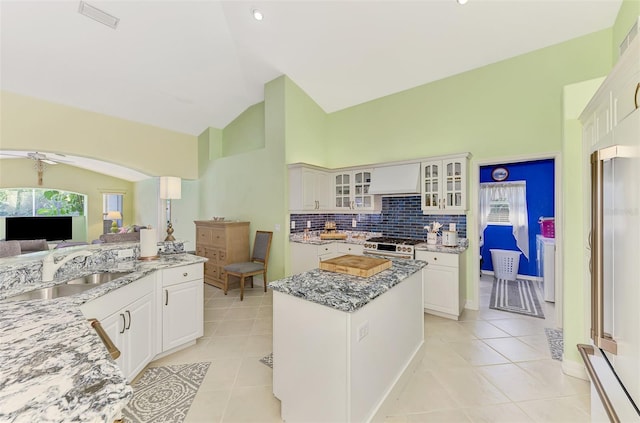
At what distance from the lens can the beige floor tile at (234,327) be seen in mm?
2963

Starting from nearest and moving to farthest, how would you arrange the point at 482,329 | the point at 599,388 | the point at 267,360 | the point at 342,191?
the point at 599,388
the point at 267,360
the point at 482,329
the point at 342,191

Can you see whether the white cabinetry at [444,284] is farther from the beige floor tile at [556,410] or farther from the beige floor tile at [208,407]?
the beige floor tile at [208,407]

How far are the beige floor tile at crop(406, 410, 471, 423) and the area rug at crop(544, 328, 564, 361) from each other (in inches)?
54.8

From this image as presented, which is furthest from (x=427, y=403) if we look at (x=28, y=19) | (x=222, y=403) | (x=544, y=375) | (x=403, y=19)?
(x=28, y=19)

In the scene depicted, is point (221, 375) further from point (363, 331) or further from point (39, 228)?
point (39, 228)

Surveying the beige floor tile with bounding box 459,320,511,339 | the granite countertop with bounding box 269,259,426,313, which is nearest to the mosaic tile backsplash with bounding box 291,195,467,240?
the beige floor tile with bounding box 459,320,511,339

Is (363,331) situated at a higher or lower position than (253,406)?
higher

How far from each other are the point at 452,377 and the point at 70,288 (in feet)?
10.2

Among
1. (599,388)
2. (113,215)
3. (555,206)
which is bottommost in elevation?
(599,388)

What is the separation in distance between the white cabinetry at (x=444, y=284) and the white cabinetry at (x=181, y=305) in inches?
105

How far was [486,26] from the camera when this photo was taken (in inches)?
118

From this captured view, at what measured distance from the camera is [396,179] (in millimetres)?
3918

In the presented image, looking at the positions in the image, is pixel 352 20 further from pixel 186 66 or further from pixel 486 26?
pixel 186 66

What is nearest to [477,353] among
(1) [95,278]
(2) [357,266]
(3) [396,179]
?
(2) [357,266]
